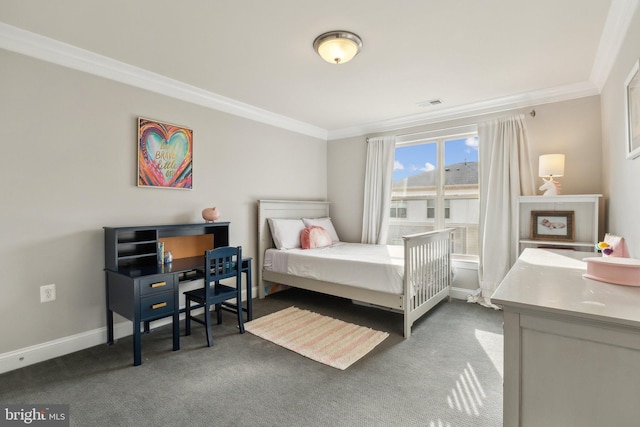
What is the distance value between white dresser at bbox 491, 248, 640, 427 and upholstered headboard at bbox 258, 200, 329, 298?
3.07m

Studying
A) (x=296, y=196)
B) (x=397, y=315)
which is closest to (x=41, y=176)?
(x=296, y=196)

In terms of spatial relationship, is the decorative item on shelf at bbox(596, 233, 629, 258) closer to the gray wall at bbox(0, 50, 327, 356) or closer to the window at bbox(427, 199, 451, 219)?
the window at bbox(427, 199, 451, 219)

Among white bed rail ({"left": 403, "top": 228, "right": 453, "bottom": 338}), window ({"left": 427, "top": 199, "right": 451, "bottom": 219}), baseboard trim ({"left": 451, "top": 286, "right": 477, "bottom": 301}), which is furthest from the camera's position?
window ({"left": 427, "top": 199, "right": 451, "bottom": 219})

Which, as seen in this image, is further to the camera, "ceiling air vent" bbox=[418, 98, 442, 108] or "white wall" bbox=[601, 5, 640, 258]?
"ceiling air vent" bbox=[418, 98, 442, 108]

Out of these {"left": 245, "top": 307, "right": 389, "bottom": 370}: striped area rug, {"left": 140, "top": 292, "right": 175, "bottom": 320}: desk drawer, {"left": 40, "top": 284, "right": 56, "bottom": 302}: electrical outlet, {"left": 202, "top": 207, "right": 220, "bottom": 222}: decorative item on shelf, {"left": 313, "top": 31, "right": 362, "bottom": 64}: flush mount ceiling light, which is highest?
{"left": 313, "top": 31, "right": 362, "bottom": 64}: flush mount ceiling light

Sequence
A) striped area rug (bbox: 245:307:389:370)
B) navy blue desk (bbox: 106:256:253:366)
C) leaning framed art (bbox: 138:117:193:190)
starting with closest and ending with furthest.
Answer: navy blue desk (bbox: 106:256:253:366) < striped area rug (bbox: 245:307:389:370) < leaning framed art (bbox: 138:117:193:190)

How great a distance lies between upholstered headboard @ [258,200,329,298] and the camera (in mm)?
3867

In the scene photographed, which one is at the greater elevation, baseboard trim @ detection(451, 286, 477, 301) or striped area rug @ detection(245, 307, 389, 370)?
baseboard trim @ detection(451, 286, 477, 301)

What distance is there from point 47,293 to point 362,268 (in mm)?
2561

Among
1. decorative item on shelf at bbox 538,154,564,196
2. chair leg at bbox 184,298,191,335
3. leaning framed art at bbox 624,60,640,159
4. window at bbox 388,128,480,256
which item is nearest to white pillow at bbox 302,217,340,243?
window at bbox 388,128,480,256

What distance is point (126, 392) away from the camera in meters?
1.94

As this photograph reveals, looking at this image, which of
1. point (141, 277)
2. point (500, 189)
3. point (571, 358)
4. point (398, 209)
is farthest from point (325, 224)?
point (571, 358)

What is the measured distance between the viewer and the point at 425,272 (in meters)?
3.07

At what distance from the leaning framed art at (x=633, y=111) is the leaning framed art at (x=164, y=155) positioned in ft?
11.2
